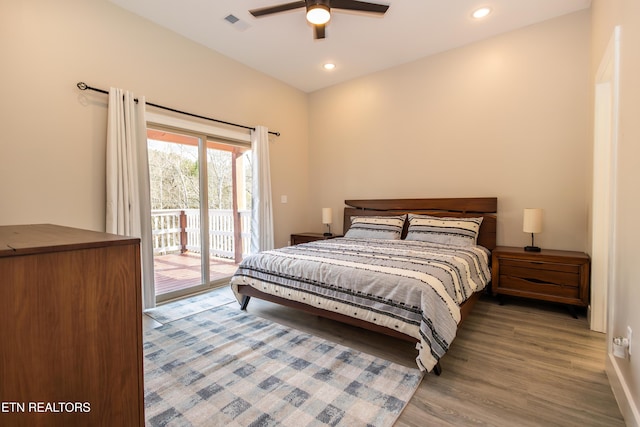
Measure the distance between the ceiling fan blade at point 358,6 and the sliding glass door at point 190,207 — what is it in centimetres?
216

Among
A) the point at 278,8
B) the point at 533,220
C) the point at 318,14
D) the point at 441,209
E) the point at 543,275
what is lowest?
the point at 543,275

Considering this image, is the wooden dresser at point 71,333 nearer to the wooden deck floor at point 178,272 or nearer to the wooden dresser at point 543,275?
the wooden deck floor at point 178,272

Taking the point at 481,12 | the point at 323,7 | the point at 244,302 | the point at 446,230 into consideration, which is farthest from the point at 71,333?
the point at 481,12

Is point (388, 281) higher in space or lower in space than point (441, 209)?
lower

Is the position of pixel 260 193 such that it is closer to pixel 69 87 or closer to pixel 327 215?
pixel 327 215

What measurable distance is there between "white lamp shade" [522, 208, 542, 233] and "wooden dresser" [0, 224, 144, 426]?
343 cm

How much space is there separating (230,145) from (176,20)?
4.88 ft

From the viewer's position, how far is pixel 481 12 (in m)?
3.00

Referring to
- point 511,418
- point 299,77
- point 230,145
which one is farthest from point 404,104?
point 511,418

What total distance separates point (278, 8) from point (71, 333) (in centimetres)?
274

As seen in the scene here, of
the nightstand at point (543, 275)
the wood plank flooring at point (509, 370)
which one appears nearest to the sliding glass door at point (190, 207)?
the wood plank flooring at point (509, 370)

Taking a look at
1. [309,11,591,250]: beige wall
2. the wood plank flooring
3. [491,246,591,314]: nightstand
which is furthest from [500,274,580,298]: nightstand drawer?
[309,11,591,250]: beige wall

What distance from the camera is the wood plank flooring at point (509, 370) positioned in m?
1.53

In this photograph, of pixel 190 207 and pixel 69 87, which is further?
pixel 190 207
